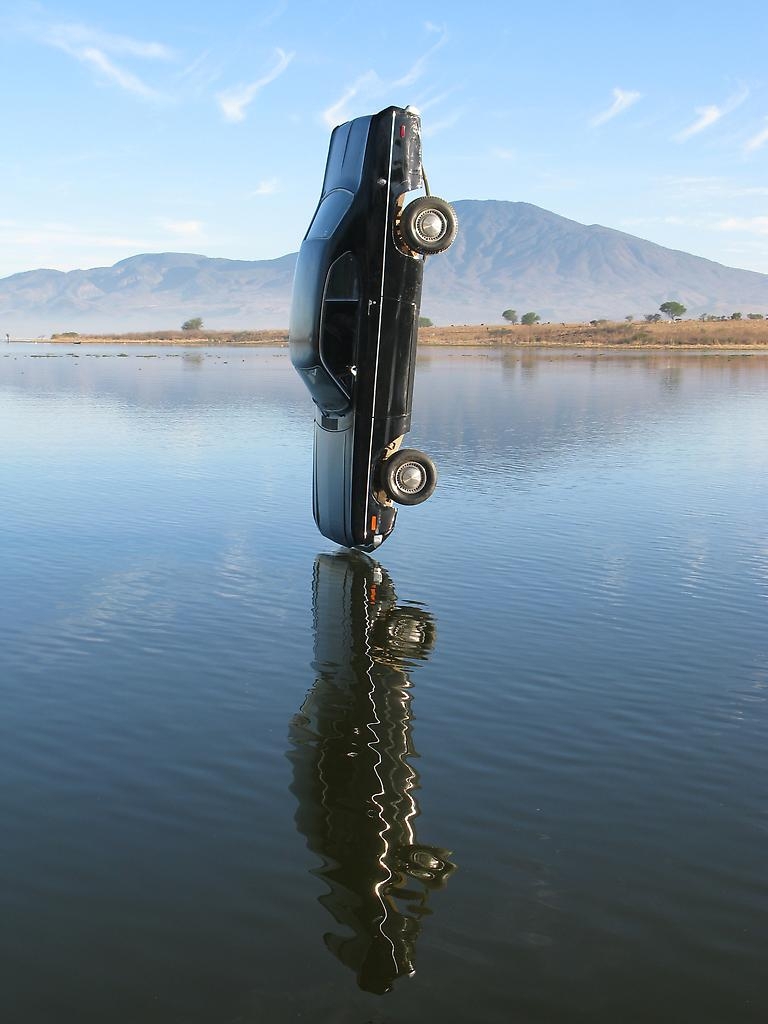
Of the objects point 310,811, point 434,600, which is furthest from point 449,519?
point 310,811

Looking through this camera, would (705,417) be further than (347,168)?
Yes

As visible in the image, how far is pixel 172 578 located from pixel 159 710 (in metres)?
5.42

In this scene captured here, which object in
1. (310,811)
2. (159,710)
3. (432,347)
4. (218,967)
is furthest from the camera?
(432,347)

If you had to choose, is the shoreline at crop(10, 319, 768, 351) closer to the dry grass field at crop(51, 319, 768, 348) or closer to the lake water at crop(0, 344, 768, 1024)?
the dry grass field at crop(51, 319, 768, 348)

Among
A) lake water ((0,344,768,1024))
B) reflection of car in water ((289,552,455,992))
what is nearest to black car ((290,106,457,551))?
lake water ((0,344,768,1024))

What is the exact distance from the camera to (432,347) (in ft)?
432

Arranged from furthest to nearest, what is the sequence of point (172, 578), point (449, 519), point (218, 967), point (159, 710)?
point (449, 519) < point (172, 578) < point (159, 710) < point (218, 967)

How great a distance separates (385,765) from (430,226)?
772cm

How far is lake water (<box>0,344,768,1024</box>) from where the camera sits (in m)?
6.14

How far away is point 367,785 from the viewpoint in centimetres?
863

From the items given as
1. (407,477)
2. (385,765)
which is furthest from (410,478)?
(385,765)

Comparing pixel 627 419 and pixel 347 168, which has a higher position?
pixel 347 168

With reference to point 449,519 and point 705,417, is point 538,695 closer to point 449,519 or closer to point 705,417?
point 449,519

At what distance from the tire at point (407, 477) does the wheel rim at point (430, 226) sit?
2.81 m
